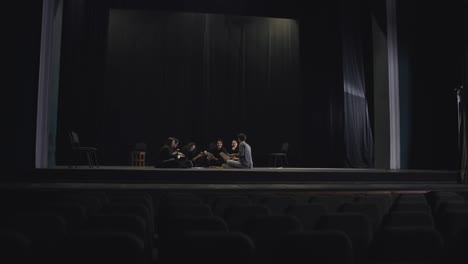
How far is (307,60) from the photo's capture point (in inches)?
544

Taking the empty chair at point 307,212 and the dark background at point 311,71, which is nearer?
the empty chair at point 307,212

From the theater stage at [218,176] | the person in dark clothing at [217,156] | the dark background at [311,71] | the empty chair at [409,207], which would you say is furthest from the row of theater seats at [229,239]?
the person in dark clothing at [217,156]

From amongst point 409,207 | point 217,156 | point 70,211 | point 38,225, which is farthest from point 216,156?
point 38,225

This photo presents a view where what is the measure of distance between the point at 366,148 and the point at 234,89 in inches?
154

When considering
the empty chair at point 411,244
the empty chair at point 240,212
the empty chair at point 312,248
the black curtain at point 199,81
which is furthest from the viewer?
the black curtain at point 199,81

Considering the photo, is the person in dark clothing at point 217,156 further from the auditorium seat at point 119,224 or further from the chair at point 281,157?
the auditorium seat at point 119,224

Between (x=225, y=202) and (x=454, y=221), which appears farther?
(x=225, y=202)

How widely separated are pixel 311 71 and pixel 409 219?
10.9 meters

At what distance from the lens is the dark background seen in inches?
318

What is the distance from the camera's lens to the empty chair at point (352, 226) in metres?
2.63

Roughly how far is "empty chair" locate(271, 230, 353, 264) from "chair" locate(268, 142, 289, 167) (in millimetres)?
10767

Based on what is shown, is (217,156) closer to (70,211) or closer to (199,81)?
(199,81)

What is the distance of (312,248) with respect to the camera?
194 cm

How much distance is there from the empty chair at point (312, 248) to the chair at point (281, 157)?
10.8 metres
